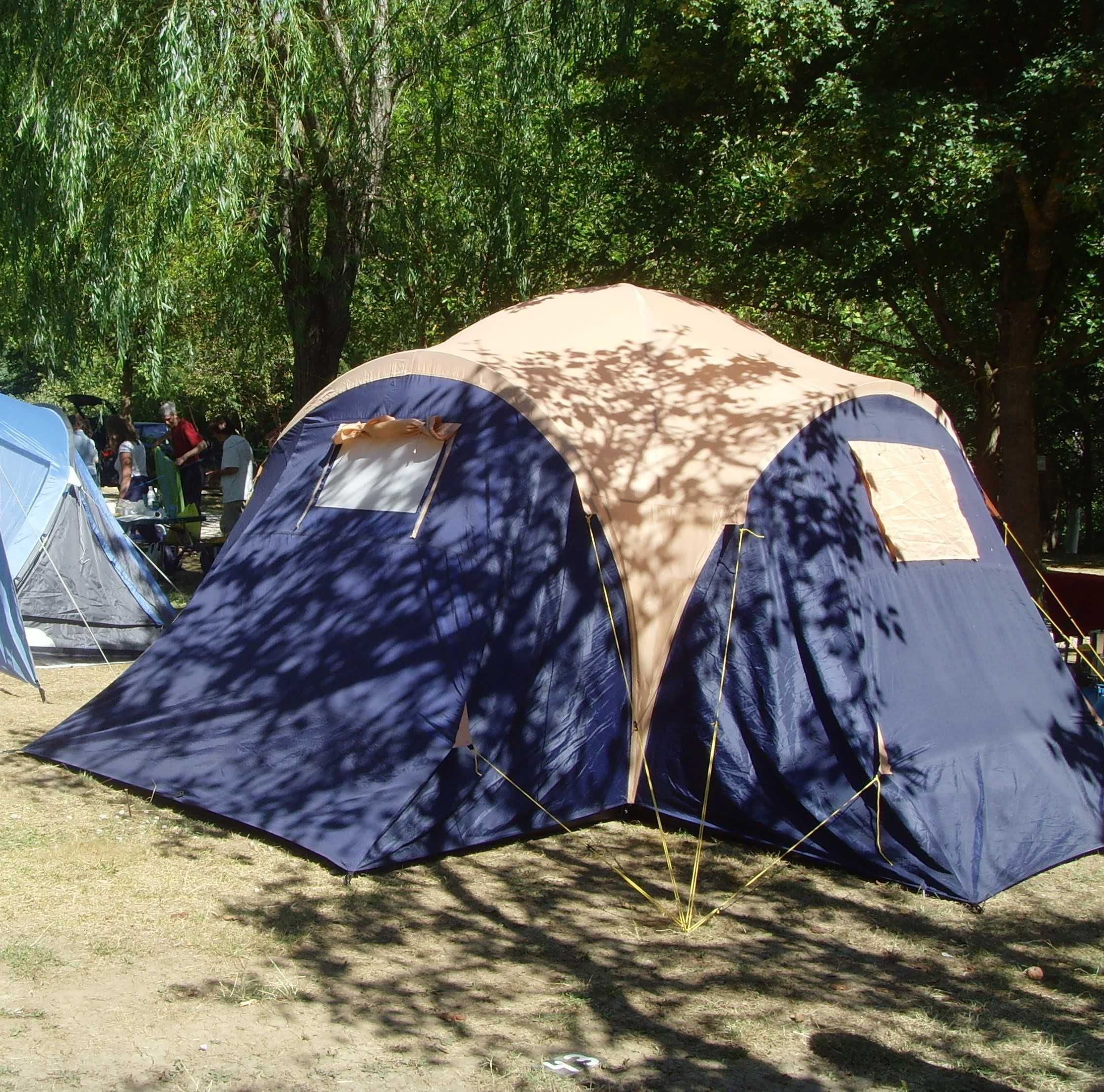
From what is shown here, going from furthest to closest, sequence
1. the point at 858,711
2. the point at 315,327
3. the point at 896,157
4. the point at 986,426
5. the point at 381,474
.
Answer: the point at 986,426
the point at 315,327
the point at 896,157
the point at 381,474
the point at 858,711

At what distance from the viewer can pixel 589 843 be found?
5.61 meters

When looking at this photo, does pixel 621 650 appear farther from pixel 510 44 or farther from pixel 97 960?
pixel 510 44

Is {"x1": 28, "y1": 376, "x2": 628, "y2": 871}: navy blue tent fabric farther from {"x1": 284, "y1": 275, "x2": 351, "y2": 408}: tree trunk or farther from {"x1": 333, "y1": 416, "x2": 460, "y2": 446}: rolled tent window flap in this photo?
{"x1": 284, "y1": 275, "x2": 351, "y2": 408}: tree trunk

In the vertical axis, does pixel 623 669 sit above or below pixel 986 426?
below

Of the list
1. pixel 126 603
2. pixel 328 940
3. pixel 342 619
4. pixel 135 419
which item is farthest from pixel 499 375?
pixel 135 419

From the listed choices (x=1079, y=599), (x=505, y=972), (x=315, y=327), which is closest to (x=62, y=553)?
(x=315, y=327)

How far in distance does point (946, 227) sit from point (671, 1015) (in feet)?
27.3

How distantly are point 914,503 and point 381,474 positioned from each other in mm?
2521

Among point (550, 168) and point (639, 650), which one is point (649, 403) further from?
point (550, 168)

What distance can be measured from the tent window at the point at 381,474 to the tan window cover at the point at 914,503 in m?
2.00

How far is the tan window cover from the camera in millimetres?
5809

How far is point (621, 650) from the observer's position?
5562 millimetres

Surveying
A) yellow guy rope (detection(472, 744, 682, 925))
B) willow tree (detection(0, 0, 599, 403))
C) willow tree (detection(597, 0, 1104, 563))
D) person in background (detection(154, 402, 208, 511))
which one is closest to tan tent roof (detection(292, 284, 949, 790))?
yellow guy rope (detection(472, 744, 682, 925))

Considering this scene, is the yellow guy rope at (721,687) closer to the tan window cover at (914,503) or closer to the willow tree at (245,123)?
the tan window cover at (914,503)
